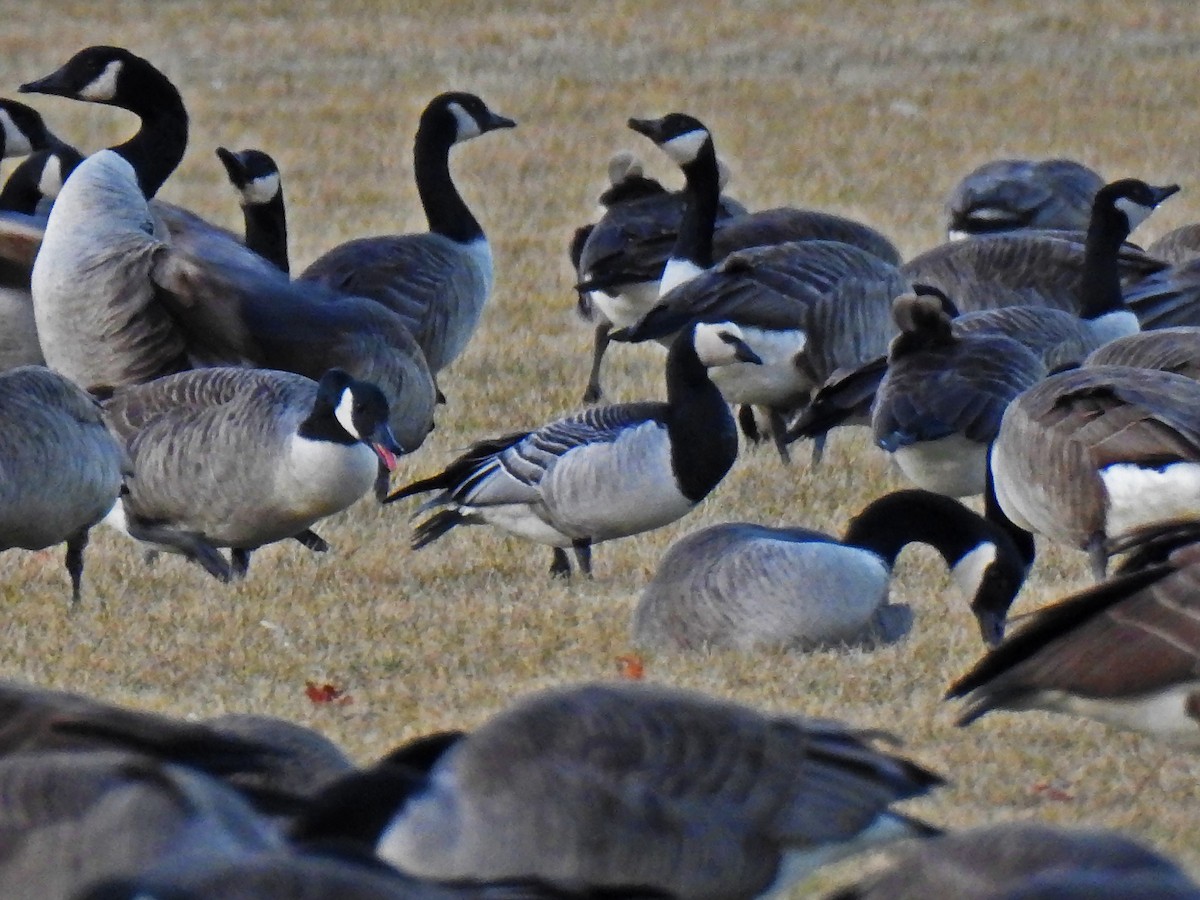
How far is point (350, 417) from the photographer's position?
280 inches

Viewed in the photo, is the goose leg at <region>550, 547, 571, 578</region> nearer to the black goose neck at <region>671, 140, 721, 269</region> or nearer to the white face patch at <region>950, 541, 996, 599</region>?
the white face patch at <region>950, 541, 996, 599</region>

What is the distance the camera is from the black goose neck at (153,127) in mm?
9930

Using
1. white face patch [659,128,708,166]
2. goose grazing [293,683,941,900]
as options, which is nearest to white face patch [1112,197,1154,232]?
white face patch [659,128,708,166]

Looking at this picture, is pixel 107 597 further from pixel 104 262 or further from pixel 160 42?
pixel 160 42

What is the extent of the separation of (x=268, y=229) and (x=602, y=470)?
3.39 meters

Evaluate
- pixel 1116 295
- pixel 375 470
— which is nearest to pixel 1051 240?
pixel 1116 295

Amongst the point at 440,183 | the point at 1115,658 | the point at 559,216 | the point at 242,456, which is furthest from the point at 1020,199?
the point at 1115,658

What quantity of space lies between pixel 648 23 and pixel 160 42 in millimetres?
5327

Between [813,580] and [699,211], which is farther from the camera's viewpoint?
[699,211]

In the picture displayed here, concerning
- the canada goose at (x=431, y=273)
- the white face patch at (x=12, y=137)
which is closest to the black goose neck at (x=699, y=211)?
the canada goose at (x=431, y=273)

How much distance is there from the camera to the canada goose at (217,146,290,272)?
32.6 ft

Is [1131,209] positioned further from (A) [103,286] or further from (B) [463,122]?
(A) [103,286]

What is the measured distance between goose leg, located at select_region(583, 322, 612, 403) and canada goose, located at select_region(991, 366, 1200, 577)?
3793 mm

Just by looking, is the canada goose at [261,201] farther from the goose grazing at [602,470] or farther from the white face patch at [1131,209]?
the white face patch at [1131,209]
